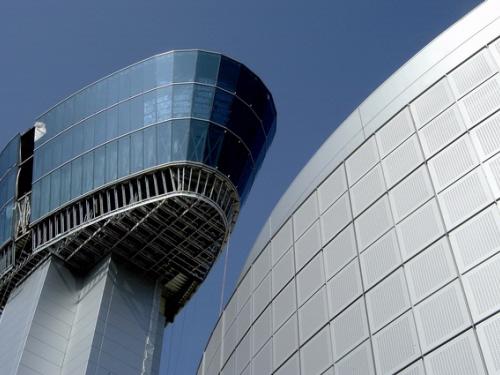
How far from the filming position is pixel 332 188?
30031 mm

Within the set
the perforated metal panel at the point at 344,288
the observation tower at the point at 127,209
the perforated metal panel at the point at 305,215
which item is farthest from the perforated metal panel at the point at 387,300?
the observation tower at the point at 127,209

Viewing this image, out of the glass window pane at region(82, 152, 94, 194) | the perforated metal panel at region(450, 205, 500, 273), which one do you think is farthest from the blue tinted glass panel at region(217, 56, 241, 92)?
the perforated metal panel at region(450, 205, 500, 273)

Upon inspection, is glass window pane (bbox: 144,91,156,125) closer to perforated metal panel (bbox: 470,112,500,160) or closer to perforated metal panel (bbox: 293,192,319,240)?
perforated metal panel (bbox: 293,192,319,240)

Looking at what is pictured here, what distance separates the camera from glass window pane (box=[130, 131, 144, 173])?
56.6 meters

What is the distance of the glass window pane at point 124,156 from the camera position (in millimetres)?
57125

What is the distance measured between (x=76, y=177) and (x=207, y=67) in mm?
14289

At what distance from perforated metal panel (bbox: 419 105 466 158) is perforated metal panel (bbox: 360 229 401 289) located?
3.41 m

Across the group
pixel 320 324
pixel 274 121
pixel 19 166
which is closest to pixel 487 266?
pixel 320 324

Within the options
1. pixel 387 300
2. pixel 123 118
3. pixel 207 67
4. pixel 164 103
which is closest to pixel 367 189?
pixel 387 300

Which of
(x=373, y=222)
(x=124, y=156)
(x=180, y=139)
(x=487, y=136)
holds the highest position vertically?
(x=124, y=156)

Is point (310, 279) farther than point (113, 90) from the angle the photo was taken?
No

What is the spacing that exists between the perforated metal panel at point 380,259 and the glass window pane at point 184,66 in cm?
3703

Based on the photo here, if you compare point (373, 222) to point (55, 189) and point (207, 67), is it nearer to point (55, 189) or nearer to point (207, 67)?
point (207, 67)

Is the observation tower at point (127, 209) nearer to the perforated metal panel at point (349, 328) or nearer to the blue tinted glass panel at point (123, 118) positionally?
the blue tinted glass panel at point (123, 118)
